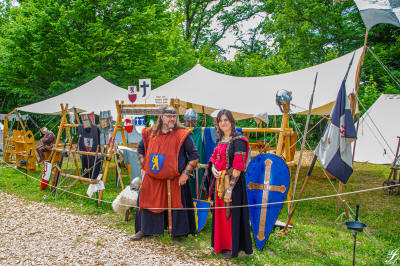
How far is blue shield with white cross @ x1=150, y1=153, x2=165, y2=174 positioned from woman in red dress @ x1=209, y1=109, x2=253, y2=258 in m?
0.57

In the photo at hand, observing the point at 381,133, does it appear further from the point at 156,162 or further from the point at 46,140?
the point at 46,140

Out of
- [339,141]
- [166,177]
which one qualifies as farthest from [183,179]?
[339,141]

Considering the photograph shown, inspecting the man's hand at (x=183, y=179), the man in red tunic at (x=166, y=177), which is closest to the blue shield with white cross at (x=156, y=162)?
the man in red tunic at (x=166, y=177)

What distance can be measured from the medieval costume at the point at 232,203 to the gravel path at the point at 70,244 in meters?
0.25

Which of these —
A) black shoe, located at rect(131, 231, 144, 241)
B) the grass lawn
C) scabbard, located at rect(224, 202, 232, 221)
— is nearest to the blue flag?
the grass lawn

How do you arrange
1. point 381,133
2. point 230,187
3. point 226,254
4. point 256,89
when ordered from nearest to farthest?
1. point 230,187
2. point 226,254
3. point 256,89
4. point 381,133

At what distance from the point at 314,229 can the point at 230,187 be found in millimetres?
1652

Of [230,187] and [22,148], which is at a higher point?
[230,187]

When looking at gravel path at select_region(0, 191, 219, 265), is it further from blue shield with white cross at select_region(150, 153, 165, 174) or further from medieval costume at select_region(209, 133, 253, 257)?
blue shield with white cross at select_region(150, 153, 165, 174)

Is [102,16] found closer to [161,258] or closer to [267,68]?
[267,68]

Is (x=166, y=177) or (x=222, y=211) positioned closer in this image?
(x=222, y=211)

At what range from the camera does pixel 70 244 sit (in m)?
3.30

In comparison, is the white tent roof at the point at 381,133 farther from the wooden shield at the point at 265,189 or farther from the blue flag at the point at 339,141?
the wooden shield at the point at 265,189

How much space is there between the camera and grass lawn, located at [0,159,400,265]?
2980 millimetres
